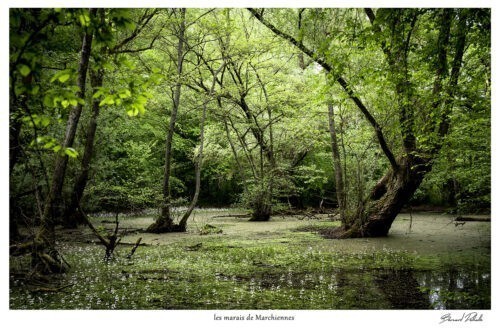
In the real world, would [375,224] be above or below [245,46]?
below

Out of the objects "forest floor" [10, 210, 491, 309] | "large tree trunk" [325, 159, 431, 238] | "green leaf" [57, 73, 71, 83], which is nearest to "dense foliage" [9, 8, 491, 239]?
"green leaf" [57, 73, 71, 83]

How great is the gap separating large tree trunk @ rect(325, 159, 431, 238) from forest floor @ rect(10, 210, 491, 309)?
0.45 metres

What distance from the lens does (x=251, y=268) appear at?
19.2 ft

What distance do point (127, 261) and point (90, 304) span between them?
2.42m

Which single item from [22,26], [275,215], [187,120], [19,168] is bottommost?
[275,215]

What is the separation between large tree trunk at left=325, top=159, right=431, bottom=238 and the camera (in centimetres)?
827

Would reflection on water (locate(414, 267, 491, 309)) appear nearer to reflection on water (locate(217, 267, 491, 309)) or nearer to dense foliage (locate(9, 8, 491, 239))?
reflection on water (locate(217, 267, 491, 309))

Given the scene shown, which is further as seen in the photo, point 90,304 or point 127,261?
point 127,261

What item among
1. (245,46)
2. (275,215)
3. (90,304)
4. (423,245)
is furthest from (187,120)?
(90,304)

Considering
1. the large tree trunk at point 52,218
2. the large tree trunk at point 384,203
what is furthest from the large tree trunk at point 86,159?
the large tree trunk at point 384,203

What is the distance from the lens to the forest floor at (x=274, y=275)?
4062 mm

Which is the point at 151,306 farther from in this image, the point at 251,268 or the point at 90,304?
the point at 251,268

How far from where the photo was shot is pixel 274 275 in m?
5.38

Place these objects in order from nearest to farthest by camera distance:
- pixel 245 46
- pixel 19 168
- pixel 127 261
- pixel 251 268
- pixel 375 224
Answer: pixel 251 268 → pixel 127 261 → pixel 19 168 → pixel 375 224 → pixel 245 46
